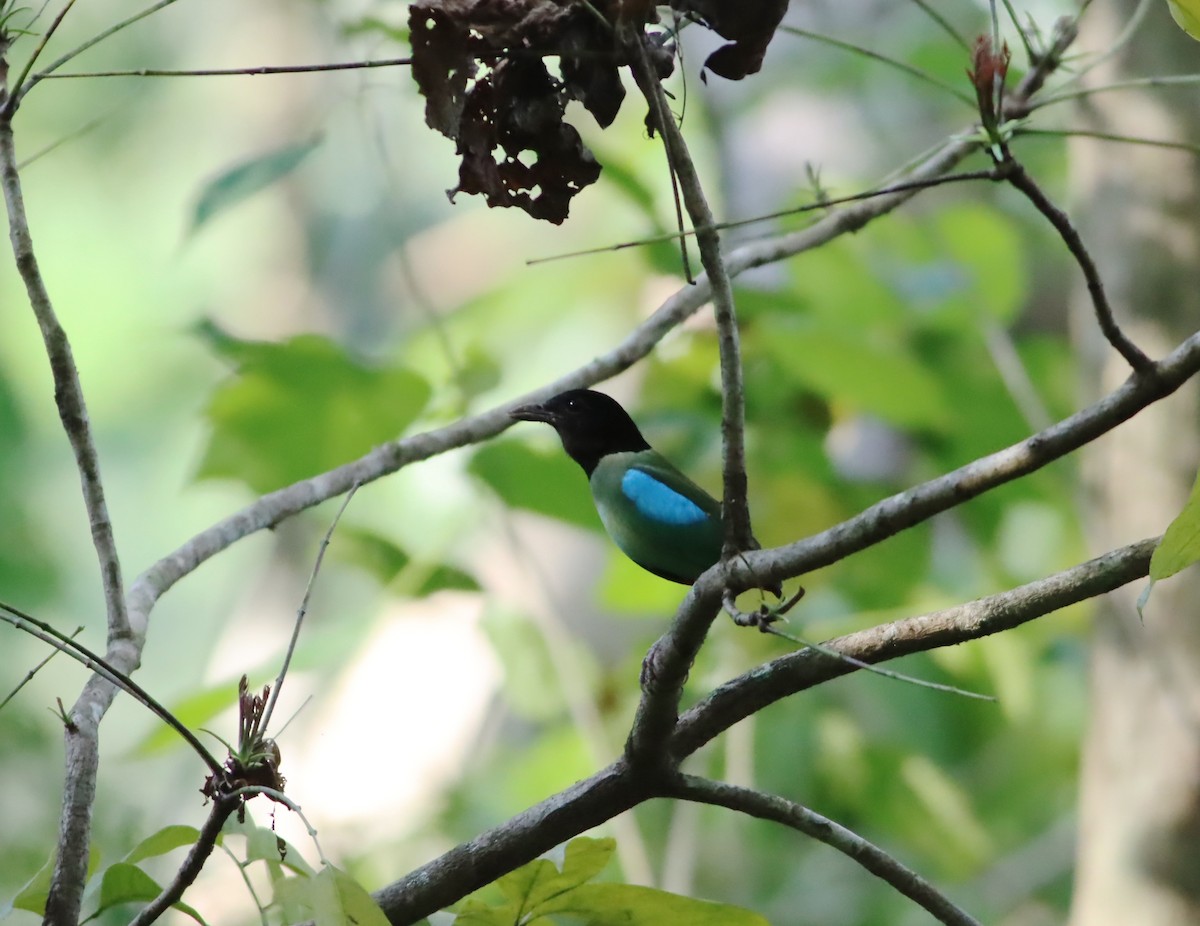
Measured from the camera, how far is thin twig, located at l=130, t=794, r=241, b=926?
162 cm

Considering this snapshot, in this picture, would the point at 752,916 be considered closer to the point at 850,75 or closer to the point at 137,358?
the point at 850,75

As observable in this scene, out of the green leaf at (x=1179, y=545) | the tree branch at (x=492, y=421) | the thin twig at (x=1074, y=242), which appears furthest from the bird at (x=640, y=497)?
the green leaf at (x=1179, y=545)

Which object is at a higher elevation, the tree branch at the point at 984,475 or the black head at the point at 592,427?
the black head at the point at 592,427

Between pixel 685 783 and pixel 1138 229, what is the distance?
314 centimetres

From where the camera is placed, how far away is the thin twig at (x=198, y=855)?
5.30 ft

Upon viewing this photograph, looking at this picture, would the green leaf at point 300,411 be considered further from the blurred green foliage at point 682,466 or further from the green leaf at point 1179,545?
the green leaf at point 1179,545

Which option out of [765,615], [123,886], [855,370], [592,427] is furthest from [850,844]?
[855,370]

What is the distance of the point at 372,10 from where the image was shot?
4.05 metres

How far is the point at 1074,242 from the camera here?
176cm

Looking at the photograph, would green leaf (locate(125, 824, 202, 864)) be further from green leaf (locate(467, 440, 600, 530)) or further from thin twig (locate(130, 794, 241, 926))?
green leaf (locate(467, 440, 600, 530))

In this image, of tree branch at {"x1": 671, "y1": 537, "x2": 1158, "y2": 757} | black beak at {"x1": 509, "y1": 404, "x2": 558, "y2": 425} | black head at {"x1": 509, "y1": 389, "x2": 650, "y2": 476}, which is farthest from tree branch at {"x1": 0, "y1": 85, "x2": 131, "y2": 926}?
black head at {"x1": 509, "y1": 389, "x2": 650, "y2": 476}

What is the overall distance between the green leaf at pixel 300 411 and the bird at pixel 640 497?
1.44 feet

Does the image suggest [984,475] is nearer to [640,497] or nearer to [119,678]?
[119,678]

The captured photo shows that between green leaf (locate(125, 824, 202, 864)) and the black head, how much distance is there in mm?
2173
